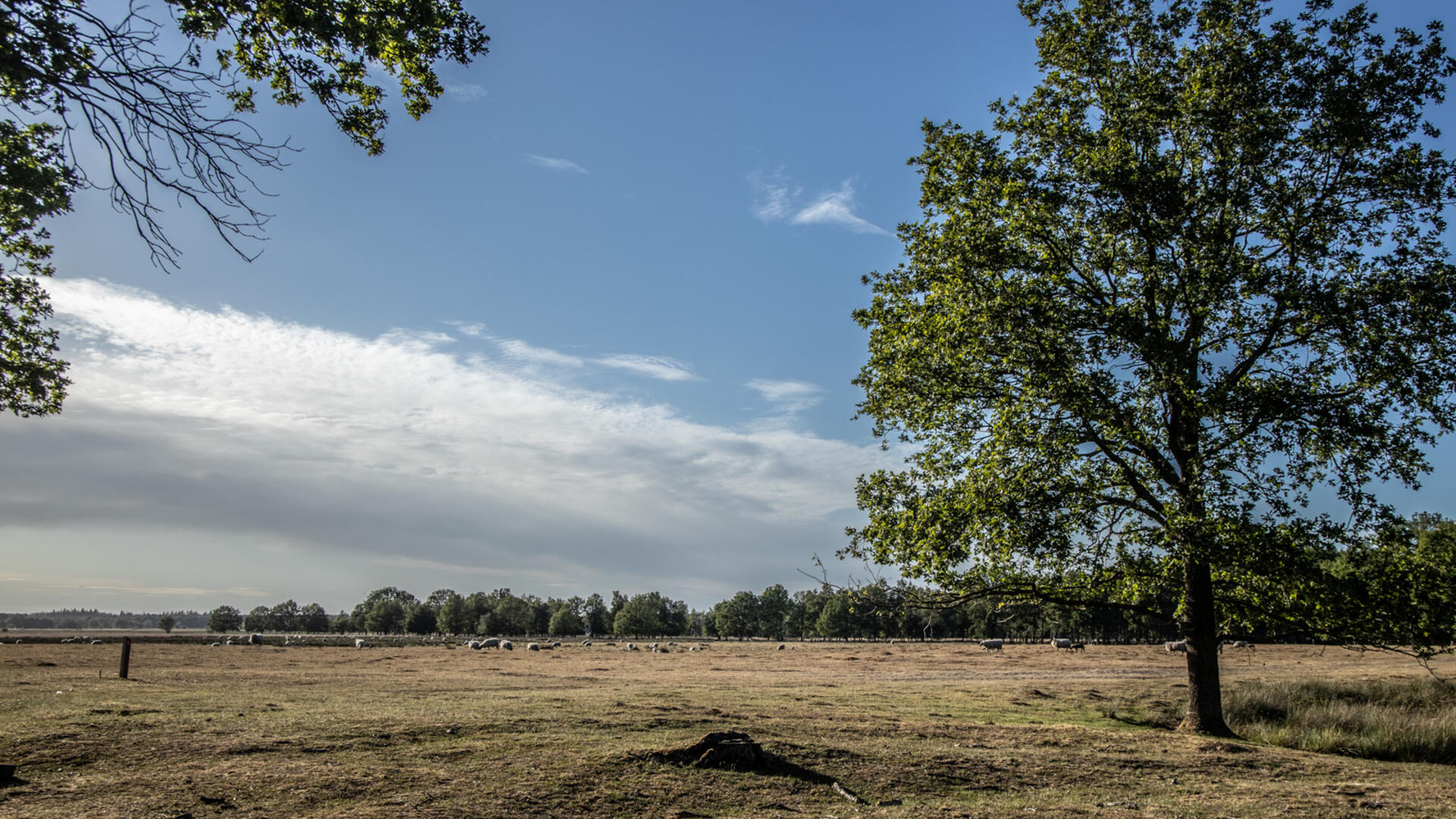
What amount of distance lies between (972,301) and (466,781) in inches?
563

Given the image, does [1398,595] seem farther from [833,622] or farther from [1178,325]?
[833,622]

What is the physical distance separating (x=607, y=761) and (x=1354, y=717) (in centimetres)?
2013

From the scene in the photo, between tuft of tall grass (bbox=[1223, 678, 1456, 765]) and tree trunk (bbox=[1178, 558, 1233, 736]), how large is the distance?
1551 mm

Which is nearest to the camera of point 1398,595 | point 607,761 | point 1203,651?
point 607,761

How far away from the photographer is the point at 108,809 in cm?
848

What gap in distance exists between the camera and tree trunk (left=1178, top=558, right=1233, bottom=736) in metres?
18.4

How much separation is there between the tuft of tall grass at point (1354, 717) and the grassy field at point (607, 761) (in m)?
2.10

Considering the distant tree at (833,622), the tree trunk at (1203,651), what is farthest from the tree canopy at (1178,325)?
the distant tree at (833,622)

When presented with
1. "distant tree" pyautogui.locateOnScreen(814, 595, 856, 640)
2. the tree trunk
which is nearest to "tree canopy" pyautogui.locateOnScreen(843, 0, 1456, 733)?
the tree trunk

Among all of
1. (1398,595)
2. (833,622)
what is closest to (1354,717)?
(1398,595)

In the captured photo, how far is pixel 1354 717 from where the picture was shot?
19656 millimetres

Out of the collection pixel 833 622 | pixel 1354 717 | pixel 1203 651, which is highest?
pixel 1203 651

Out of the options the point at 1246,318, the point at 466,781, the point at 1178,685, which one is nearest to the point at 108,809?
the point at 466,781

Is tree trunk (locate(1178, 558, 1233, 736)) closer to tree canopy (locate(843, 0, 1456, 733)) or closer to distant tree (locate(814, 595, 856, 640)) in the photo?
tree canopy (locate(843, 0, 1456, 733))
